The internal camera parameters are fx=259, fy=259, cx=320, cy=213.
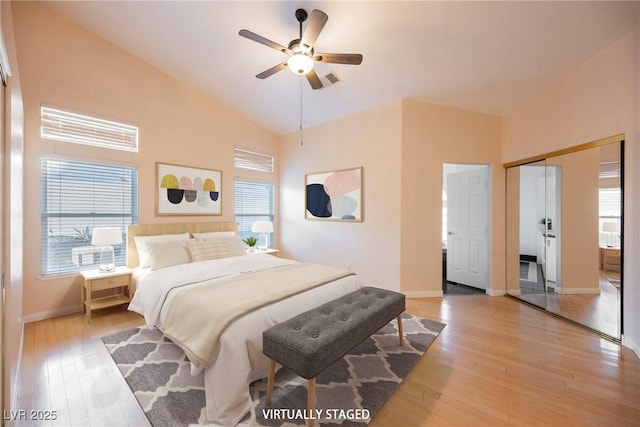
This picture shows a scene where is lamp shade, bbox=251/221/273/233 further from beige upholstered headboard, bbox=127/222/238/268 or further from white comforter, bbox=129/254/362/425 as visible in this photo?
white comforter, bbox=129/254/362/425

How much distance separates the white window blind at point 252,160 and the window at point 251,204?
0.29m

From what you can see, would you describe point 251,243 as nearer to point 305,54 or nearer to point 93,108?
point 93,108

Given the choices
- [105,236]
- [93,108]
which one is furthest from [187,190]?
[93,108]

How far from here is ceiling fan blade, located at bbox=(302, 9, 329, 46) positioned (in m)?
1.91

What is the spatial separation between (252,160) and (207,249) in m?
2.14

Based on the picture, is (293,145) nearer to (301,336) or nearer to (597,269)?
(301,336)

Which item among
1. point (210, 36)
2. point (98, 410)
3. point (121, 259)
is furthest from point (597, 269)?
point (121, 259)

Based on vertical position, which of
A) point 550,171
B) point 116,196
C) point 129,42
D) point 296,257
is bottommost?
point 296,257

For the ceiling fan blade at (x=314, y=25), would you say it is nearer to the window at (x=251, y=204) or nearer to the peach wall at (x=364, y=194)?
the peach wall at (x=364, y=194)

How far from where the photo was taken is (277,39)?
112 inches

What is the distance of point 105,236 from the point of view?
9.82 ft

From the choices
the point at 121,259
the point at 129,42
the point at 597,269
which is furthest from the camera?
the point at 121,259

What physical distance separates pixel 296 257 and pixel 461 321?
3038 millimetres

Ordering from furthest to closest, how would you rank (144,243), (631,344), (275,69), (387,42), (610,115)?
(144,243) < (387,42) < (610,115) < (275,69) < (631,344)
